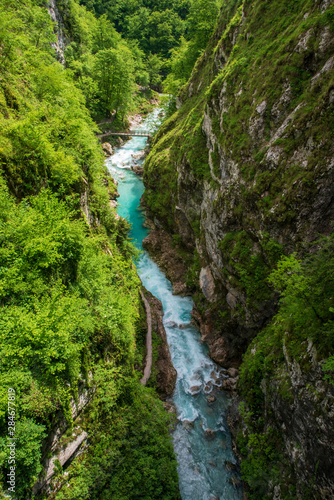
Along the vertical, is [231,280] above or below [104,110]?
below

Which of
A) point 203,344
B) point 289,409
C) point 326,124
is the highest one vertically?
point 326,124

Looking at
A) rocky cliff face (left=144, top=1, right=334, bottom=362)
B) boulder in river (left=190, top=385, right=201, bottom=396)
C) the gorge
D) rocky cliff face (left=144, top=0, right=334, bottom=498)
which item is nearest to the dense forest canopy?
the gorge

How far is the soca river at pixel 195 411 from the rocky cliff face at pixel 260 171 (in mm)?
1403

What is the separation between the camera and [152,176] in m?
27.6

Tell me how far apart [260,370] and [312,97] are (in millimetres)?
11271

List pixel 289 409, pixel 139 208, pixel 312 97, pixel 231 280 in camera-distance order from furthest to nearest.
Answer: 1. pixel 139 208
2. pixel 231 280
3. pixel 312 97
4. pixel 289 409

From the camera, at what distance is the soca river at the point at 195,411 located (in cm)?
1158

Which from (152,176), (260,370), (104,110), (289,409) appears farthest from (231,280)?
(104,110)

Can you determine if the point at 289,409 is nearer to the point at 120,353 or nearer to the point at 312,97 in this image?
the point at 120,353

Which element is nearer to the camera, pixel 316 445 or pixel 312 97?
pixel 316 445

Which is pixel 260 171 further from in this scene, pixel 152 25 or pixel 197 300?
pixel 152 25

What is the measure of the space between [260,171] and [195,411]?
42.6 feet

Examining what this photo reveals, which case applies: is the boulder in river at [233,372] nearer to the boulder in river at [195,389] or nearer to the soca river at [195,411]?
the soca river at [195,411]

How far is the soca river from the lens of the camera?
38.0ft
